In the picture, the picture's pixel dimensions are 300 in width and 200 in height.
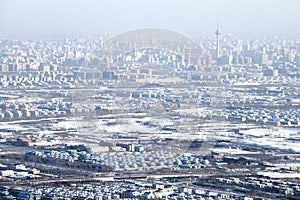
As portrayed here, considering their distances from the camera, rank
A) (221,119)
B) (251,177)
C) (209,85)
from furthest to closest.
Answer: (209,85)
(221,119)
(251,177)

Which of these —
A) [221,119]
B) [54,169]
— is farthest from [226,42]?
[54,169]

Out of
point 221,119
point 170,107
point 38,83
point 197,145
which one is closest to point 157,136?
point 197,145

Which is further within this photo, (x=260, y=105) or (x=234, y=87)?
(x=234, y=87)

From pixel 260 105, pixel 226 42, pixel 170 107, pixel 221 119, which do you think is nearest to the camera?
pixel 221 119

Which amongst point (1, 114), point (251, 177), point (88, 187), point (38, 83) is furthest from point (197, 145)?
point (38, 83)

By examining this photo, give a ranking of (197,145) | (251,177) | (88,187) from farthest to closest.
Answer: (197,145) < (251,177) < (88,187)

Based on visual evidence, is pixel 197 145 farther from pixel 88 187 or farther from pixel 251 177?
pixel 88 187

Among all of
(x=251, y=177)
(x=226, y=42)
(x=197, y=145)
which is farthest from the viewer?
(x=226, y=42)

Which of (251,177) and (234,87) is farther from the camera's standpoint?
(234,87)

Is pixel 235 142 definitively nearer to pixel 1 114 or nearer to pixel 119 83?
pixel 1 114
